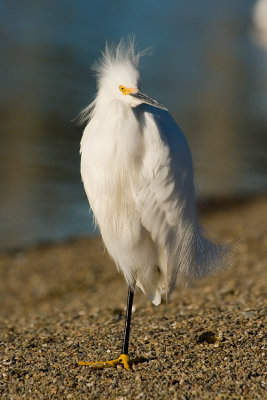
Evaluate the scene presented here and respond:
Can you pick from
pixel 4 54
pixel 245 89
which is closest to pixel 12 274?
pixel 245 89

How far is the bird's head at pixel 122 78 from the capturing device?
14.6 feet

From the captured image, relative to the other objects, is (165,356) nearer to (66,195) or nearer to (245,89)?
(66,195)

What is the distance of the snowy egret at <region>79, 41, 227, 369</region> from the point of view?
14.8 feet

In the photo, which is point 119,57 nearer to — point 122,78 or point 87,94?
point 122,78

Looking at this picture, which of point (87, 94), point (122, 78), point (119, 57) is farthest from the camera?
point (87, 94)

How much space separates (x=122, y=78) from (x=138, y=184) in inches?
28.4

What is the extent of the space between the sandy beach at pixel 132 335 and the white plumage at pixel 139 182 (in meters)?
0.54

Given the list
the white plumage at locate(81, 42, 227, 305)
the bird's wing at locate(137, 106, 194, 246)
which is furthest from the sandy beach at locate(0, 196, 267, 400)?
the bird's wing at locate(137, 106, 194, 246)

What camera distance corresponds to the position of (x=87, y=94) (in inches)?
736

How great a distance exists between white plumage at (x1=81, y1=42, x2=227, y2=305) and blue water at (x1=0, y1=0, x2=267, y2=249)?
3.25ft

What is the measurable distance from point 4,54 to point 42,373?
21.0 meters

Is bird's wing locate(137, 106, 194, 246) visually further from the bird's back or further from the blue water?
the blue water

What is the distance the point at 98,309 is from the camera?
699 cm

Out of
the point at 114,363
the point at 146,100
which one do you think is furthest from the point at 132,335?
the point at 146,100
